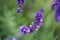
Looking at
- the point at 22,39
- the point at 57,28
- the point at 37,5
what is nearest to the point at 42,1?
the point at 37,5

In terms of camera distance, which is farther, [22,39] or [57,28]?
[57,28]

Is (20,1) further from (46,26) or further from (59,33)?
(59,33)

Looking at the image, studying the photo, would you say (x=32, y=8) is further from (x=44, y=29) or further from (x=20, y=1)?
(x=20, y=1)

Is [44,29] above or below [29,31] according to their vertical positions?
above

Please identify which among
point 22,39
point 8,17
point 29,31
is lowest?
point 29,31

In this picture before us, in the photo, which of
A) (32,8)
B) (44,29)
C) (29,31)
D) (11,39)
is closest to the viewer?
(29,31)

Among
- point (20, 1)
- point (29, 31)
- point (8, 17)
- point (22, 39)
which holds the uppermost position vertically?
point (8, 17)

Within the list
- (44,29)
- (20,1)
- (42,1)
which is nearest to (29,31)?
(20,1)

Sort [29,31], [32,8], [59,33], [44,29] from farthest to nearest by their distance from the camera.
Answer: [32,8] < [59,33] < [44,29] < [29,31]

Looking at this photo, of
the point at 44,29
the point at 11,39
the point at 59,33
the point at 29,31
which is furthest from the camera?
the point at 59,33
